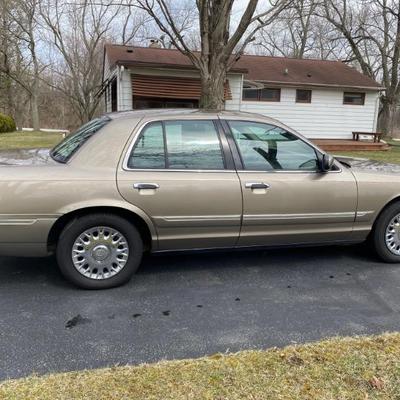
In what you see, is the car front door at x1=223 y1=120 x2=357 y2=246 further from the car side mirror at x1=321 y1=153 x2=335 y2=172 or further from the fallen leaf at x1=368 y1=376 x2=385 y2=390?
the fallen leaf at x1=368 y1=376 x2=385 y2=390

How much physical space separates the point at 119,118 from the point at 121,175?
61 cm

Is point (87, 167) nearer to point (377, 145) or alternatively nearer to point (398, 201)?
point (398, 201)

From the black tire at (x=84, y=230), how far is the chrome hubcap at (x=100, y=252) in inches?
1.2

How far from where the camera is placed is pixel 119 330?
122 inches

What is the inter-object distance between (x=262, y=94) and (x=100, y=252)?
16023mm

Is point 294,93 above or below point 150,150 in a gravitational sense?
above

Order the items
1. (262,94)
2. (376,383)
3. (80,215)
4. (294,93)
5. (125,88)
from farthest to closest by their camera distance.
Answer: (294,93) → (262,94) → (125,88) → (80,215) → (376,383)

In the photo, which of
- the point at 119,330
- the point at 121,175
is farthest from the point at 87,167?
the point at 119,330

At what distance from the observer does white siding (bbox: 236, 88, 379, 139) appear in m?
18.6

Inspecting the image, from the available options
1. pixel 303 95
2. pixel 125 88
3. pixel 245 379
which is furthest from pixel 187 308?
pixel 303 95

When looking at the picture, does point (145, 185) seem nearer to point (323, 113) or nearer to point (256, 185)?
point (256, 185)

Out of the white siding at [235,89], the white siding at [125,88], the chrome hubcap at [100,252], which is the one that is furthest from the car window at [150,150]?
the white siding at [235,89]

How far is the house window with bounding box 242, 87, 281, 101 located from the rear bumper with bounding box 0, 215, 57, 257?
15.6m

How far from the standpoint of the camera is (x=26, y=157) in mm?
4035
